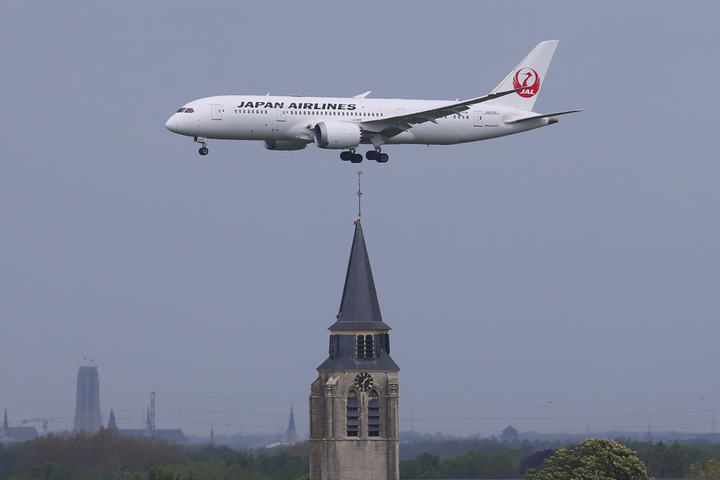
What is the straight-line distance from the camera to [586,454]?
94.2 metres

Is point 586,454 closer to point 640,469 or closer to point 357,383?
point 640,469

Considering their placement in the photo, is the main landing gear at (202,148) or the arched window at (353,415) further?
the arched window at (353,415)

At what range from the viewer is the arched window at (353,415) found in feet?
379

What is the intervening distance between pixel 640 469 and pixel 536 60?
3092cm

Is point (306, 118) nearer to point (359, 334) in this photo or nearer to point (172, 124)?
point (172, 124)

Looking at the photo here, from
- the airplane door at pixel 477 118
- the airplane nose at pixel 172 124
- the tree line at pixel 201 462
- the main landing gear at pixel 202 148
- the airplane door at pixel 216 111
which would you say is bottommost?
the tree line at pixel 201 462

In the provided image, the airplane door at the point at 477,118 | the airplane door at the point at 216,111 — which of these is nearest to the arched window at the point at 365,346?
the airplane door at the point at 477,118

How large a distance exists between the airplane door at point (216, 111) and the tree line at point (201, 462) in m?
45.3

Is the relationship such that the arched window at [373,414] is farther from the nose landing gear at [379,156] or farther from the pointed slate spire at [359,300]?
the nose landing gear at [379,156]

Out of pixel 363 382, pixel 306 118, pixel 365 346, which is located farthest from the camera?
pixel 365 346

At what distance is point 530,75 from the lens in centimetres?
10912

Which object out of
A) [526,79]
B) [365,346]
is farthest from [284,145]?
[365,346]

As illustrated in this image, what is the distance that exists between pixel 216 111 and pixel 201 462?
194ft

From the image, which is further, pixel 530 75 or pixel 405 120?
pixel 530 75
